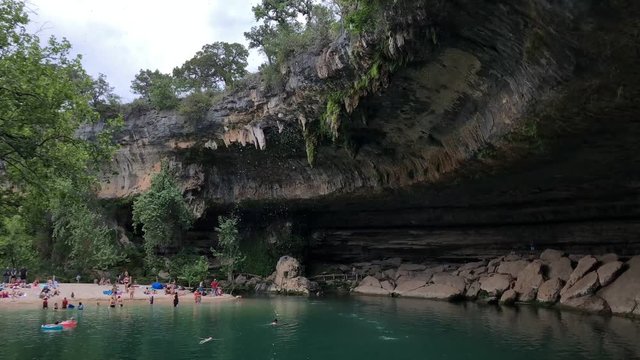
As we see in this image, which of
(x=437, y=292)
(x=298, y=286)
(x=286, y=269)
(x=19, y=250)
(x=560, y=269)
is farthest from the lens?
(x=286, y=269)

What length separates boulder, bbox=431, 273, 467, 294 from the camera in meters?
28.4

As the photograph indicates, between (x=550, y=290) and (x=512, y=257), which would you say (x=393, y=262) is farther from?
(x=550, y=290)

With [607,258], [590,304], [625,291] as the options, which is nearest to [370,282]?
[590,304]

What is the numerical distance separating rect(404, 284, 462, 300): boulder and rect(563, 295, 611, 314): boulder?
21.8 feet

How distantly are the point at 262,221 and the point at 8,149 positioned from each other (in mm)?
26893

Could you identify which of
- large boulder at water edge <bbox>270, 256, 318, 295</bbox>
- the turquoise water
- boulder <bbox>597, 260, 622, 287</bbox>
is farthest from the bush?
boulder <bbox>597, 260, 622, 287</bbox>

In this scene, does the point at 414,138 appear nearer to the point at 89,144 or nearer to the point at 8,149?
the point at 89,144

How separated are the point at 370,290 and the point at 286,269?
5971mm

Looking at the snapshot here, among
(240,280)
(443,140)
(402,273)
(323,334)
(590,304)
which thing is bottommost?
(323,334)

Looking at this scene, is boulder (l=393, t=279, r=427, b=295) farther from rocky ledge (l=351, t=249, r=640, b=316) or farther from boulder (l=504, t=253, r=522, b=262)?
boulder (l=504, t=253, r=522, b=262)

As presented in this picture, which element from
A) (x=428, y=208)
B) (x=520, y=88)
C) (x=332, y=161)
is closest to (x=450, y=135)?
(x=520, y=88)

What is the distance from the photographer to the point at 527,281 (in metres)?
25.3

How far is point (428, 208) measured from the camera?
2958 centimetres

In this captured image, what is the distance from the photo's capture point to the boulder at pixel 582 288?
22.0m
